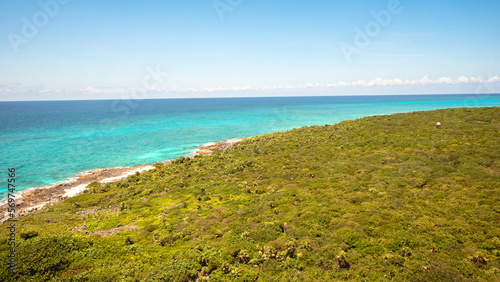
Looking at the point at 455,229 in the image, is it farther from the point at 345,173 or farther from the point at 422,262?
the point at 345,173

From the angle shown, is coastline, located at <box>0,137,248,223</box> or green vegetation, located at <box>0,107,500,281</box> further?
coastline, located at <box>0,137,248,223</box>

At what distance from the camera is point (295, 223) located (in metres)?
21.6

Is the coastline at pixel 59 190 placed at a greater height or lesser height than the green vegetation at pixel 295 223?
lesser

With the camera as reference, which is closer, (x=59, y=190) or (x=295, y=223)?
(x=295, y=223)

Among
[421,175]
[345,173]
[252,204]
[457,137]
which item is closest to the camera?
[252,204]

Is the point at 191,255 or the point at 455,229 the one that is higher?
the point at 455,229

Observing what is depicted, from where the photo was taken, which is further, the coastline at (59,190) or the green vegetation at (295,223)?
the coastline at (59,190)

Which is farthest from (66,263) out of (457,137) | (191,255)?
(457,137)

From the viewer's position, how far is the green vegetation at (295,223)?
15891 mm

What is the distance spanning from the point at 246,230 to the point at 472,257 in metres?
15.6

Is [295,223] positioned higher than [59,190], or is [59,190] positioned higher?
[295,223]

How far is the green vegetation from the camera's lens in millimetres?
15891

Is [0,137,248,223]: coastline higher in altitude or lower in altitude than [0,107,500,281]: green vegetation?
lower

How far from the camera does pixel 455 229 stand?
59.7ft
